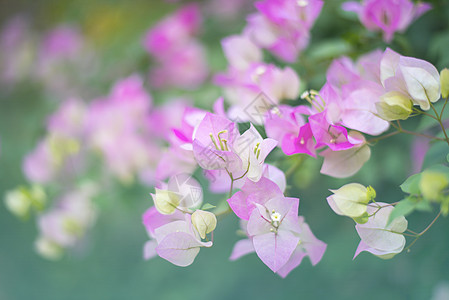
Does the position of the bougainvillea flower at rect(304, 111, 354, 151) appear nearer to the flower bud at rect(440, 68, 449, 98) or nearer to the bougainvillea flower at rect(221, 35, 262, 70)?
the flower bud at rect(440, 68, 449, 98)

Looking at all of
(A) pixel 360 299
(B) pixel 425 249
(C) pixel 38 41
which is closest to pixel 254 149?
(B) pixel 425 249

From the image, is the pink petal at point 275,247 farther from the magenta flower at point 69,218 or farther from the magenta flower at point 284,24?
the magenta flower at point 69,218

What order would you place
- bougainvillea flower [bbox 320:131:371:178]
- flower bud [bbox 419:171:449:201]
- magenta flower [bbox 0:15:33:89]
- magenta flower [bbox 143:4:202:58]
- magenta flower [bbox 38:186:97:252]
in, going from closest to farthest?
flower bud [bbox 419:171:449:201] → bougainvillea flower [bbox 320:131:371:178] → magenta flower [bbox 38:186:97:252] → magenta flower [bbox 143:4:202:58] → magenta flower [bbox 0:15:33:89]

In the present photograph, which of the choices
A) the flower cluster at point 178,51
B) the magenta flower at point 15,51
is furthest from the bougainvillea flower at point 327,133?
the magenta flower at point 15,51

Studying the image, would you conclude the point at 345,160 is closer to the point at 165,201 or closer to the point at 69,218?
the point at 165,201

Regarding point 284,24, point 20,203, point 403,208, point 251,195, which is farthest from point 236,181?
point 20,203

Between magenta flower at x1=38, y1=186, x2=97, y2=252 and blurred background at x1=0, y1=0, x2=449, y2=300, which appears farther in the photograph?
magenta flower at x1=38, y1=186, x2=97, y2=252

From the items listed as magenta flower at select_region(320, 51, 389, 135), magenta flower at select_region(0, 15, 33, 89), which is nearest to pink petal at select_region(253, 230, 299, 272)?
magenta flower at select_region(320, 51, 389, 135)
